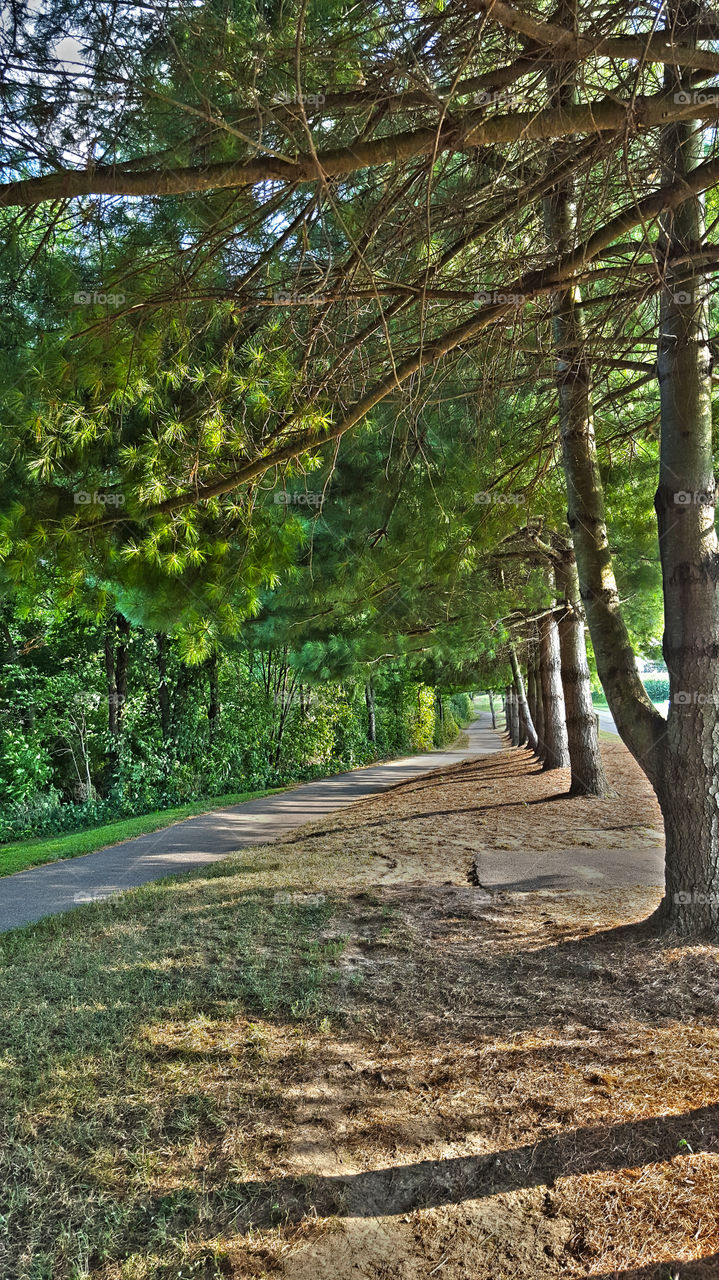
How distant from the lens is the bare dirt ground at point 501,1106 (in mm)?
2434


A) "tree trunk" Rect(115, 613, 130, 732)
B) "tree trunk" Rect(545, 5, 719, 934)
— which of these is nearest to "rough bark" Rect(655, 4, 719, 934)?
"tree trunk" Rect(545, 5, 719, 934)

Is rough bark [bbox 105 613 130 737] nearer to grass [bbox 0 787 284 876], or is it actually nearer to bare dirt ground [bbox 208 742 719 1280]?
grass [bbox 0 787 284 876]

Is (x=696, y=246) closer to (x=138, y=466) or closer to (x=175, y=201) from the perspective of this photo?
(x=175, y=201)

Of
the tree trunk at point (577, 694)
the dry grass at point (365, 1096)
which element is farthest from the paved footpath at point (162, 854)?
the tree trunk at point (577, 694)

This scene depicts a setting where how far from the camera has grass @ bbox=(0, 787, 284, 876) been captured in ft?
30.3

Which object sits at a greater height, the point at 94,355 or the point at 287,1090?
the point at 94,355

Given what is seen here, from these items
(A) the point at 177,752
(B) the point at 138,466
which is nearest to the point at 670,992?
(B) the point at 138,466

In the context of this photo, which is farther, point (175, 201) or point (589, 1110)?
point (175, 201)

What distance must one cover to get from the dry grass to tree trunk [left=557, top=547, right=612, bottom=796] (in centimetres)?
491

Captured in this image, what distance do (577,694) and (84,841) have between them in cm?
701

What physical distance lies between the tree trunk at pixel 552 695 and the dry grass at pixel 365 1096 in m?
6.50

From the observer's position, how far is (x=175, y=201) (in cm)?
387

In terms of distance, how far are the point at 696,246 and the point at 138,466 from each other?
134 inches

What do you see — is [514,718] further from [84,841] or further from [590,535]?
[590,535]
